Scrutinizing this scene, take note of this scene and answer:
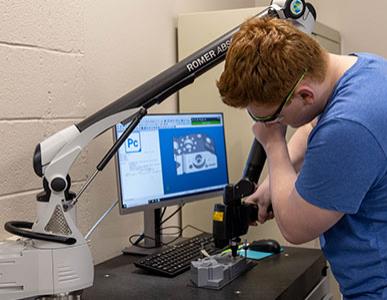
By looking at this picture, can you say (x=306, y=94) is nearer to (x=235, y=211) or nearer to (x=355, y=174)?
(x=355, y=174)

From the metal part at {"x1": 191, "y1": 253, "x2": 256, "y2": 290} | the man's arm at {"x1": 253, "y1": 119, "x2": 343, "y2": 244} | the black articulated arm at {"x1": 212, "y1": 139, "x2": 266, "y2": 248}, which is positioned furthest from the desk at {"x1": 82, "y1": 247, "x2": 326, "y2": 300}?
the man's arm at {"x1": 253, "y1": 119, "x2": 343, "y2": 244}

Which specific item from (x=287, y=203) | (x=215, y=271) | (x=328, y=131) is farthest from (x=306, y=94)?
(x=215, y=271)

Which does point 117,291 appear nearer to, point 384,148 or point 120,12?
point 384,148

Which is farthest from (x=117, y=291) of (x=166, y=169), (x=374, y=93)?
(x=374, y=93)

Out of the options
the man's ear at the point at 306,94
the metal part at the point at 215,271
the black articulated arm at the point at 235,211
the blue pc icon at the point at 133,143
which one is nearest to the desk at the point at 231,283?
the metal part at the point at 215,271

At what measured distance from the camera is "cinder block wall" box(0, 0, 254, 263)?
5.01 feet

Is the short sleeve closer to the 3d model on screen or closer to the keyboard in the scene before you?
the keyboard

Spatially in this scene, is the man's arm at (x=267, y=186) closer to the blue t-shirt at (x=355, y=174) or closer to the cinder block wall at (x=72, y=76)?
the blue t-shirt at (x=355, y=174)

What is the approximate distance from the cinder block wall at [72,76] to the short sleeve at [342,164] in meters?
0.83

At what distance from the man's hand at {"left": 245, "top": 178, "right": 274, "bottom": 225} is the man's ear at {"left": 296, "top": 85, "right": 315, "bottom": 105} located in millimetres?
432

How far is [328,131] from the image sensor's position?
1.13 m

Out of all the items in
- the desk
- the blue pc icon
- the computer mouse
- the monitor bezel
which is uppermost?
the blue pc icon

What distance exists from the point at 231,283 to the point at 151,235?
49cm

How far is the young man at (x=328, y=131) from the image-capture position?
1.12 m
